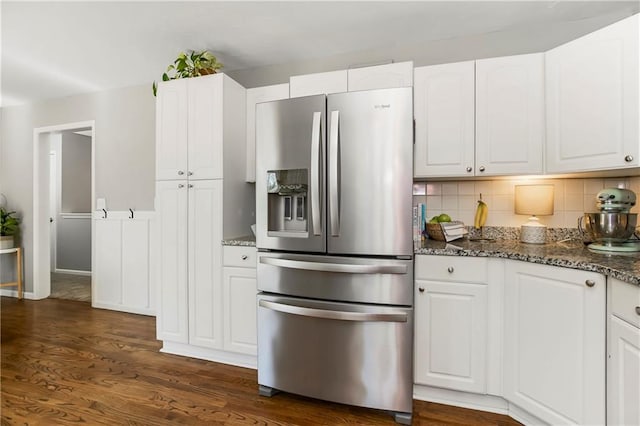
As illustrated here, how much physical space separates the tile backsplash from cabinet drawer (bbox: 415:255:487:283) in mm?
705

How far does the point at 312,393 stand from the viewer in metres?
1.83

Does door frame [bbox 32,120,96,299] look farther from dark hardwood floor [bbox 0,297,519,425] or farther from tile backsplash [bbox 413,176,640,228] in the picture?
tile backsplash [bbox 413,176,640,228]

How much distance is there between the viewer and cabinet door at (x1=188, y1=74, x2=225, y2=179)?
238cm

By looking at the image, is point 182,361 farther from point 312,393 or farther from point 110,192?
point 110,192

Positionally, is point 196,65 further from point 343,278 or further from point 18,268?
point 18,268

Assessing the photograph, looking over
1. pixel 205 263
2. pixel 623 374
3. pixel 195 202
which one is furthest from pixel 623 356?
pixel 195 202

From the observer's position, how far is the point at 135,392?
1.99 meters

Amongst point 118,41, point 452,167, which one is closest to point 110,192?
point 118,41

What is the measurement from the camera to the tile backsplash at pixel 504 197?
6.97 feet

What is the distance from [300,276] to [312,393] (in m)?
0.68

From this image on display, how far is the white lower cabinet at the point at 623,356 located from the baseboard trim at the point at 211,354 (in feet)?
6.52

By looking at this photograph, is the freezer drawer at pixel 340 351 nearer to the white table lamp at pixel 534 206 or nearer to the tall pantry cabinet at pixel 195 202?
the tall pantry cabinet at pixel 195 202

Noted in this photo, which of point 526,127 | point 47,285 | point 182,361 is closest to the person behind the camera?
point 526,127

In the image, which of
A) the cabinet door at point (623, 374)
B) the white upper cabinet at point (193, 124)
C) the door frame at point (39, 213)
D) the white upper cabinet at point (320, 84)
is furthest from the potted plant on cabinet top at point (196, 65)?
the cabinet door at point (623, 374)
